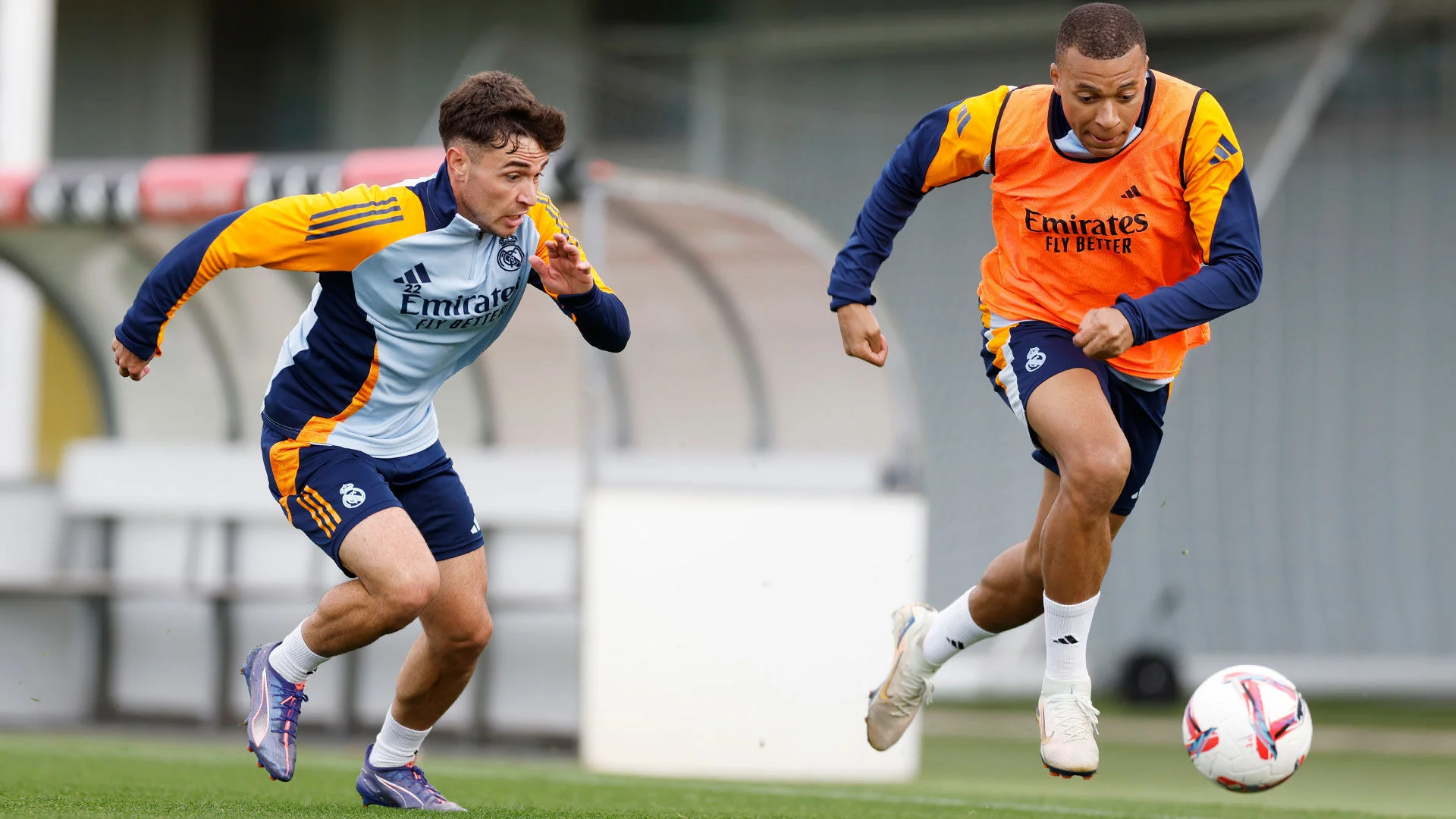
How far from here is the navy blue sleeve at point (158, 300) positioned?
484cm

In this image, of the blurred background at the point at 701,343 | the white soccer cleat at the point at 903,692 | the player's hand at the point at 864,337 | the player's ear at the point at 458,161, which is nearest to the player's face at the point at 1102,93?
the player's hand at the point at 864,337

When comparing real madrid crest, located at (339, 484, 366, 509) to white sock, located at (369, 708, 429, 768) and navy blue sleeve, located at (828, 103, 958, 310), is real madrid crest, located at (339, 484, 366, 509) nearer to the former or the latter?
white sock, located at (369, 708, 429, 768)

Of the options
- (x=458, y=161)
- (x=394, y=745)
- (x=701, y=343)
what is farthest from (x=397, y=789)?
(x=701, y=343)

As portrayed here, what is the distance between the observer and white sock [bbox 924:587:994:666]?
5664mm

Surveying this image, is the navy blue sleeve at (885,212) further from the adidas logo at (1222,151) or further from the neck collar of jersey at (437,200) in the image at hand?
the neck collar of jersey at (437,200)

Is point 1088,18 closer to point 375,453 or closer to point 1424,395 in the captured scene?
point 375,453

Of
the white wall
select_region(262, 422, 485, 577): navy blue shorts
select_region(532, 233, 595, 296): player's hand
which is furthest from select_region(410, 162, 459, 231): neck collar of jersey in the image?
the white wall

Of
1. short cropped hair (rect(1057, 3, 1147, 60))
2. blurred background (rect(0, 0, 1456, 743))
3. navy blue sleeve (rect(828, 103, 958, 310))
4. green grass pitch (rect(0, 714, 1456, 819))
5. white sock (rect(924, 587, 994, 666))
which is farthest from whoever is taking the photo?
blurred background (rect(0, 0, 1456, 743))

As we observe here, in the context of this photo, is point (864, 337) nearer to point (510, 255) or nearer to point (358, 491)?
point (510, 255)

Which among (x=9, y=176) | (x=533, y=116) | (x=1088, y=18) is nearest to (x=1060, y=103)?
(x=1088, y=18)

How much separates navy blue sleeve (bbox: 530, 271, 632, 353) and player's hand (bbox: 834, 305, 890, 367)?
67 cm

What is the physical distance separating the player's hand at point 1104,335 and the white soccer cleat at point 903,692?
158 centimetres

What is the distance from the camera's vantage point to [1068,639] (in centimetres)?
511

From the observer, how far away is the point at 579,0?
51.4ft
